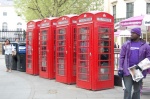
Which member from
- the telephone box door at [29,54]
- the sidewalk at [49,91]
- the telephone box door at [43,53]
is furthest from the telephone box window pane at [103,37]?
the telephone box door at [29,54]

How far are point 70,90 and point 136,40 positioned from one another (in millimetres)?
Answer: 3957

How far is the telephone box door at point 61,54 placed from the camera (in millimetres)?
11285

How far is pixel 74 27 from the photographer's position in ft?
36.1

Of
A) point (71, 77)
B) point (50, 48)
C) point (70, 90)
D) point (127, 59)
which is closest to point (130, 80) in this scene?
point (127, 59)

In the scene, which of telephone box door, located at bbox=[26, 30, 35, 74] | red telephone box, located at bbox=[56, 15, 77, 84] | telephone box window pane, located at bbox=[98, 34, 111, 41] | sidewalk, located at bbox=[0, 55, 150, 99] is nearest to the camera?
sidewalk, located at bbox=[0, 55, 150, 99]

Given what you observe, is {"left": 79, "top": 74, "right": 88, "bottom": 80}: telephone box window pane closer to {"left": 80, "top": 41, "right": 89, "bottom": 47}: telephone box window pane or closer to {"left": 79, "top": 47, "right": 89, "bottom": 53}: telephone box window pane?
{"left": 79, "top": 47, "right": 89, "bottom": 53}: telephone box window pane

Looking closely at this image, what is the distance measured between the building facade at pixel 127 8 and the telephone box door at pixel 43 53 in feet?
63.9

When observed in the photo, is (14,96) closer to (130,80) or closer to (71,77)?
(71,77)

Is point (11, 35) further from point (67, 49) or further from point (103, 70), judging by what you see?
point (103, 70)

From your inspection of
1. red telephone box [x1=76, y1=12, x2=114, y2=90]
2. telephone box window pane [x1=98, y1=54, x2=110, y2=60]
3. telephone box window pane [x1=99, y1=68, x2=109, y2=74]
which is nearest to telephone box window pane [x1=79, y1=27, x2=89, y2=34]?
red telephone box [x1=76, y1=12, x2=114, y2=90]

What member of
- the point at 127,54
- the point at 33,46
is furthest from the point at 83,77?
the point at 33,46

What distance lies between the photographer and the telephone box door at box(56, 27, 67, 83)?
11.3m

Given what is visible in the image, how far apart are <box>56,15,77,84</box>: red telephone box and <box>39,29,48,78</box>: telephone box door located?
140cm

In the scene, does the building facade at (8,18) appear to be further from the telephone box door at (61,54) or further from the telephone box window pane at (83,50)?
the telephone box window pane at (83,50)
